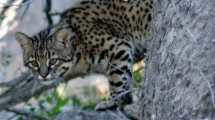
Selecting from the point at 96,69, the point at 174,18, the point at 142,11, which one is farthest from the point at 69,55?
the point at 174,18

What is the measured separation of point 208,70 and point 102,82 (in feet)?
28.9

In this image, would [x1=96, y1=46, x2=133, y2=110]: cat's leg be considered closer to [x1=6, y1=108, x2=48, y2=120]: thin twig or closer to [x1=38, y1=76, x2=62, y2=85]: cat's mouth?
[x1=38, y1=76, x2=62, y2=85]: cat's mouth

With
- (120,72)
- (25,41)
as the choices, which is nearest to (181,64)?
(120,72)

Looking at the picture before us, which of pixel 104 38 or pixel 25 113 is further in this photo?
pixel 104 38

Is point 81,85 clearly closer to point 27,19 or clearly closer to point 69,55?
point 27,19

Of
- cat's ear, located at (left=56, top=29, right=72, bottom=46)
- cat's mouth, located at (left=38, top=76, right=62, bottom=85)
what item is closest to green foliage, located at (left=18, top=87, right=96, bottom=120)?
cat's mouth, located at (left=38, top=76, right=62, bottom=85)

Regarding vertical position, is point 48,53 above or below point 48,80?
above

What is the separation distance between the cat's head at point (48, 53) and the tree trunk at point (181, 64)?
9.75 feet

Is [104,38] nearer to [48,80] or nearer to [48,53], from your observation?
[48,53]

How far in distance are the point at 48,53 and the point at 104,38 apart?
575 mm

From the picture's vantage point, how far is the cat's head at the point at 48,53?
7.65 metres

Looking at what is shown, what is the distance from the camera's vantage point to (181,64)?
4.35 metres

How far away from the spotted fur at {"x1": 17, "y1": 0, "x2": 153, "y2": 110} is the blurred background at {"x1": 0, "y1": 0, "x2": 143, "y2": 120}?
0.77ft

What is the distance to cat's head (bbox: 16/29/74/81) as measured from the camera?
7.65 m
